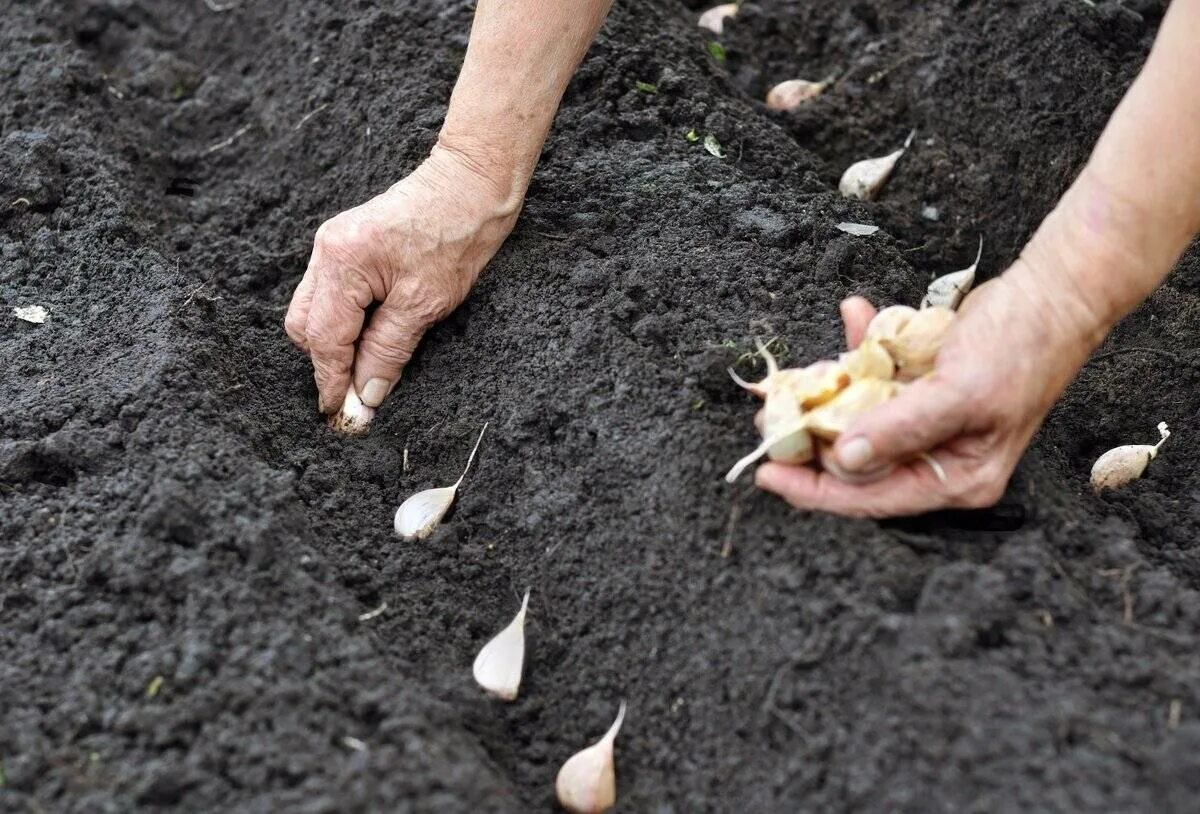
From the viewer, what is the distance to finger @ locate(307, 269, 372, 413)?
7.73ft

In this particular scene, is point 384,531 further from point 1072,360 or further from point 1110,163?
point 1110,163

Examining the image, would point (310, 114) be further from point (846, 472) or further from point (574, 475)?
point (846, 472)

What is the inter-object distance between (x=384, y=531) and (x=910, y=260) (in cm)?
139

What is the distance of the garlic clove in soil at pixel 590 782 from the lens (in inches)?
71.0

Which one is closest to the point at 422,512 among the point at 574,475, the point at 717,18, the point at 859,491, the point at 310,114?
the point at 574,475

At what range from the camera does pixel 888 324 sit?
6.02 feet

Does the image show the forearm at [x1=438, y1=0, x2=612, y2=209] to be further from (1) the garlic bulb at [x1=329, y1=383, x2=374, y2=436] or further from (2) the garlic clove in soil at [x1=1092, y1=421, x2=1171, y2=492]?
(2) the garlic clove in soil at [x1=1092, y1=421, x2=1171, y2=492]

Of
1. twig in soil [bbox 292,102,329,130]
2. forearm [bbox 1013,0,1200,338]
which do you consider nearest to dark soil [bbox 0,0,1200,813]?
twig in soil [bbox 292,102,329,130]

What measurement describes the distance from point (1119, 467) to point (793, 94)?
1404 mm

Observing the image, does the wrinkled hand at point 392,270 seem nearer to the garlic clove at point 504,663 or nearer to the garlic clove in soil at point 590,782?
the garlic clove at point 504,663

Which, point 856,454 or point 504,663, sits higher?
point 856,454

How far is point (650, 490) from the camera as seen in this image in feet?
6.70

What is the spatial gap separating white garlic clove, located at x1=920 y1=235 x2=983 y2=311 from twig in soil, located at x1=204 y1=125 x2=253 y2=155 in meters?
1.83

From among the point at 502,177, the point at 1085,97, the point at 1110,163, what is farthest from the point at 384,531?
the point at 1085,97
